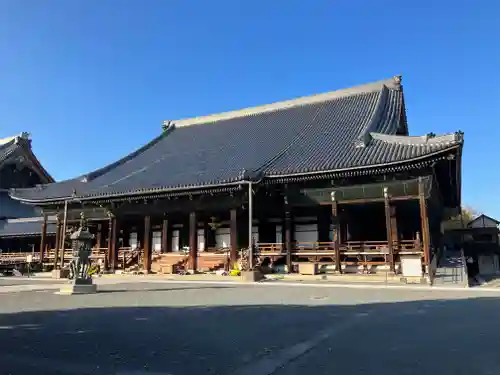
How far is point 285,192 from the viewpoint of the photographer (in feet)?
67.7

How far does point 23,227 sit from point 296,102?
24698 millimetres

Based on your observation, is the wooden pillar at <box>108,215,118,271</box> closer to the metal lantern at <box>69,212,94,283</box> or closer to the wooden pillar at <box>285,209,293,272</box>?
the metal lantern at <box>69,212,94,283</box>

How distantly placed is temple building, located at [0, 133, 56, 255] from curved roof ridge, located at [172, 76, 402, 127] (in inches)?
559

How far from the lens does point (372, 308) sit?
9.18 meters

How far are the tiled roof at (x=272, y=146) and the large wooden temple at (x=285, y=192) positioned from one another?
0.09 meters

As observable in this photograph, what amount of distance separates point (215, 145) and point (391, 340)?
74.7 ft

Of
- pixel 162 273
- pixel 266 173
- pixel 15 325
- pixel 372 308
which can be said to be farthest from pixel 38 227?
pixel 372 308

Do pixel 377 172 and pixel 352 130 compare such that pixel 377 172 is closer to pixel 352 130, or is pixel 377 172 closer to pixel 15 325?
pixel 352 130

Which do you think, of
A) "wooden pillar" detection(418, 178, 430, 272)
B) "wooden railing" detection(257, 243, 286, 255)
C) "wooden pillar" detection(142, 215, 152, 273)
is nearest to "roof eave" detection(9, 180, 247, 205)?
"wooden pillar" detection(142, 215, 152, 273)

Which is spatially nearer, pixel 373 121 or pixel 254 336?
pixel 254 336

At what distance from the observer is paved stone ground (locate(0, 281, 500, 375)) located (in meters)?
4.71

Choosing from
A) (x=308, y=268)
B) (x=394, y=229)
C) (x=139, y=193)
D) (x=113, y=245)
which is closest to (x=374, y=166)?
(x=394, y=229)

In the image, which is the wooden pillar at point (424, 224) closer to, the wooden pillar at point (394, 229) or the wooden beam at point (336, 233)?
the wooden pillar at point (394, 229)

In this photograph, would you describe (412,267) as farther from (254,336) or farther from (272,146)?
(254,336)
